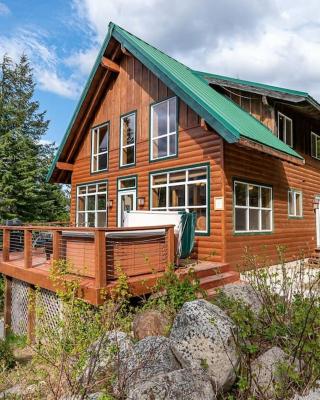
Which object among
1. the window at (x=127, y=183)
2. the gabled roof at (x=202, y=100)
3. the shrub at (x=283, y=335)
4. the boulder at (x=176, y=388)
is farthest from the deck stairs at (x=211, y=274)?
the window at (x=127, y=183)

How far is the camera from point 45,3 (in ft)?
31.2

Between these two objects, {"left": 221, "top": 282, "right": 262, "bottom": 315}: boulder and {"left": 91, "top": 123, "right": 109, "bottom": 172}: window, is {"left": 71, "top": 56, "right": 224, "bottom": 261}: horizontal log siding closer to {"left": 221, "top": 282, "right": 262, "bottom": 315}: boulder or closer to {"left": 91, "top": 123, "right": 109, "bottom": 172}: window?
{"left": 91, "top": 123, "right": 109, "bottom": 172}: window

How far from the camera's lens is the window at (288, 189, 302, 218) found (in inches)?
446

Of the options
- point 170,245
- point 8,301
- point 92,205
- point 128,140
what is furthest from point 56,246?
point 92,205

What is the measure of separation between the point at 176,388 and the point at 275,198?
329 inches

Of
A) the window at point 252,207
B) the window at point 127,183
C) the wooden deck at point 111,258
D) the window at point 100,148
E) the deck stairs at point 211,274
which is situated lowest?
the deck stairs at point 211,274

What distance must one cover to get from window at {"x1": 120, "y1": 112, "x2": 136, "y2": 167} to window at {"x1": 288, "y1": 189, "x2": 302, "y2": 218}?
5.50 meters

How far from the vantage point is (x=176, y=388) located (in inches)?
113

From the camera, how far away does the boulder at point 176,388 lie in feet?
9.20

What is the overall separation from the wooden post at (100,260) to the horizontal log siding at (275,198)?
384cm

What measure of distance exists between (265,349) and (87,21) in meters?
12.6

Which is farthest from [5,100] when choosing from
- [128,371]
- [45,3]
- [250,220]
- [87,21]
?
[128,371]

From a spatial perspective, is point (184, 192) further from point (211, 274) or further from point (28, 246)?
point (28, 246)

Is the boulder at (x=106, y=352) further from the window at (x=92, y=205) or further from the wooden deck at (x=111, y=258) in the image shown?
the window at (x=92, y=205)
